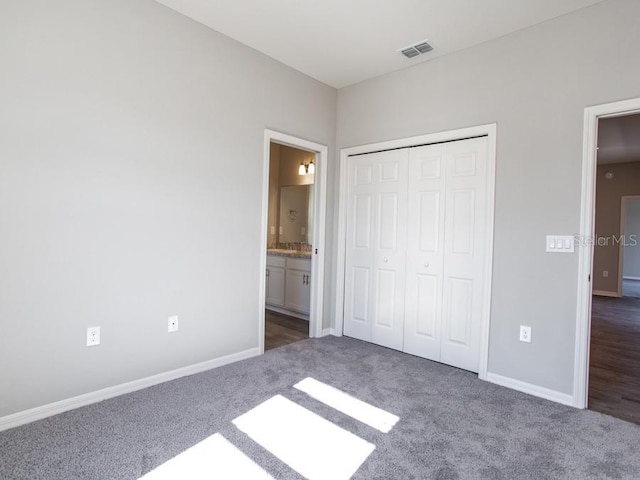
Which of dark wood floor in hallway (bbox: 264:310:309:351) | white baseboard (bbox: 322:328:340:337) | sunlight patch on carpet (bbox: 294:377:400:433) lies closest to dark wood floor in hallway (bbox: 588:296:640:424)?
sunlight patch on carpet (bbox: 294:377:400:433)

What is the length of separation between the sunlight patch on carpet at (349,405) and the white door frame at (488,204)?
1.10 m

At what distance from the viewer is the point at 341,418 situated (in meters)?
2.20

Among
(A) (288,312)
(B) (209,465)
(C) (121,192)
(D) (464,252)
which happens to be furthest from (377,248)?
(B) (209,465)

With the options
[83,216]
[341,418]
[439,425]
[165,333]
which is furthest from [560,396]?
[83,216]

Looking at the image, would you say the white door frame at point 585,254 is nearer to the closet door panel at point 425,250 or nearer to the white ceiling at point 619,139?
the closet door panel at point 425,250

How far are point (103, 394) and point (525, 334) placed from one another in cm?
297

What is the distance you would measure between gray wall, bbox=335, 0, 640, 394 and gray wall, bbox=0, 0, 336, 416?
1921 millimetres

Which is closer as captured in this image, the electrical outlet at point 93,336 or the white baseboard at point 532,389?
the electrical outlet at point 93,336

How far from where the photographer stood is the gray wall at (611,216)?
706 cm

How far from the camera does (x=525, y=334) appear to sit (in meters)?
2.69

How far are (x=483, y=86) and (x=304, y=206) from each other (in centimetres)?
288

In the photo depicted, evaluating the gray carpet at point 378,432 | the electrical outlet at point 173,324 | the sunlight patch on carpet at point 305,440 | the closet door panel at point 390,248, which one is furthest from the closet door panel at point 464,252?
the electrical outlet at point 173,324

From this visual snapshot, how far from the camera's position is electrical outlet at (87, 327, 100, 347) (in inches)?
90.0
